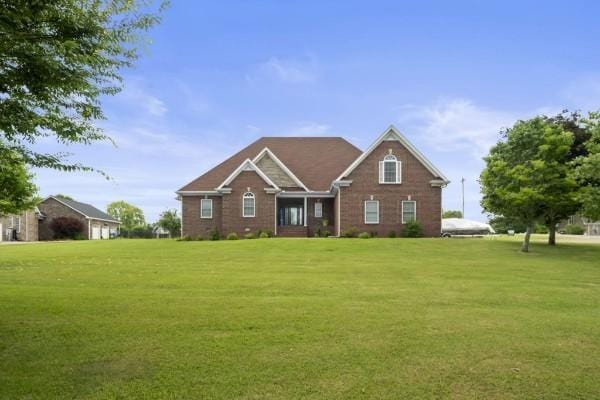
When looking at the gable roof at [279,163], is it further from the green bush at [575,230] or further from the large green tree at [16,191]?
the green bush at [575,230]

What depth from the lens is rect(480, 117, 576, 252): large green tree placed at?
2245cm

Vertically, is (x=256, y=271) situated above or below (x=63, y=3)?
below

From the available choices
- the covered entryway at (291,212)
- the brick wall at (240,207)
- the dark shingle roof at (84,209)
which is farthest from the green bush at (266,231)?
the dark shingle roof at (84,209)

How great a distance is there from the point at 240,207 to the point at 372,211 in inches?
367

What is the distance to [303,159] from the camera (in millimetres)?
37812

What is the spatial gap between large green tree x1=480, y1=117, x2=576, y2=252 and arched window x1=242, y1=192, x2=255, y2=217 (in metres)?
15.4

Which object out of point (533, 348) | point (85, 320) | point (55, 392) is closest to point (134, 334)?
point (85, 320)

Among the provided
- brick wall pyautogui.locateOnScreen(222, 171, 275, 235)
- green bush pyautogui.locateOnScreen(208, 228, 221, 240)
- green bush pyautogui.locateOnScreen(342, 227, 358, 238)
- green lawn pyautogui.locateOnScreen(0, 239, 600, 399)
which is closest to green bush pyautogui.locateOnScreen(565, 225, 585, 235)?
green bush pyautogui.locateOnScreen(342, 227, 358, 238)

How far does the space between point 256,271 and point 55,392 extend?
9.93 meters

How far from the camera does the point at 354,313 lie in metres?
8.45

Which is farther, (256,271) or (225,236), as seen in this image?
(225,236)

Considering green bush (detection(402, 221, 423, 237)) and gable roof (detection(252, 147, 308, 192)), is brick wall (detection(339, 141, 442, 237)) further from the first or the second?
gable roof (detection(252, 147, 308, 192))

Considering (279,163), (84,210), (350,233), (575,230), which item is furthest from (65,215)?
(575,230)

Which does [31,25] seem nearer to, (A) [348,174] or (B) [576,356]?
(B) [576,356]
